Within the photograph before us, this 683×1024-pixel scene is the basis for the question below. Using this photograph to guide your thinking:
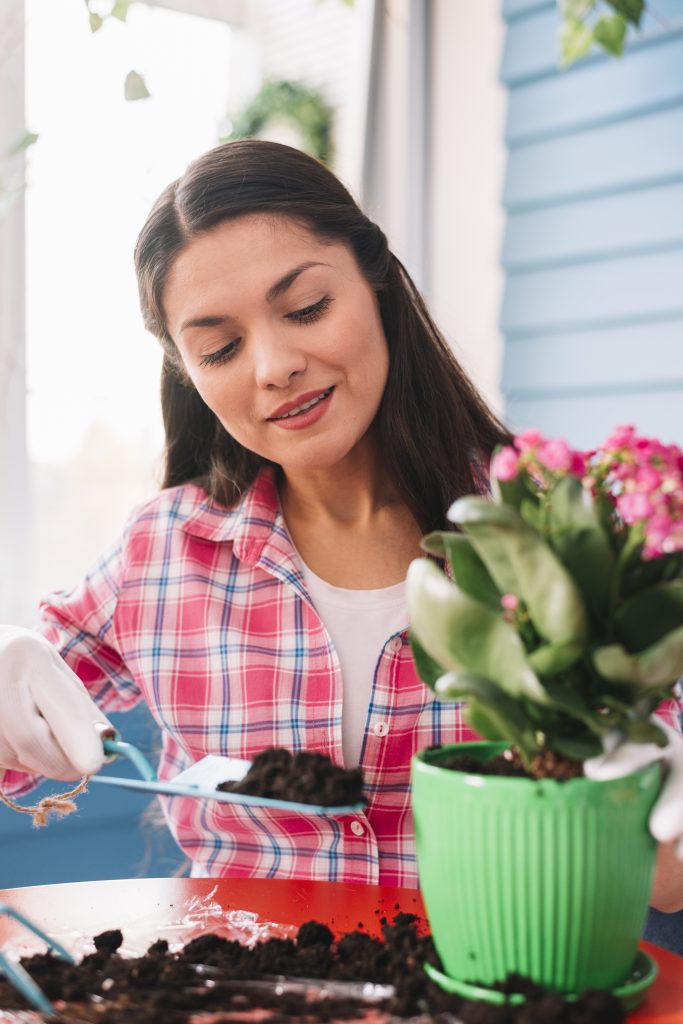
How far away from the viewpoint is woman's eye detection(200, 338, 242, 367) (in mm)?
1386

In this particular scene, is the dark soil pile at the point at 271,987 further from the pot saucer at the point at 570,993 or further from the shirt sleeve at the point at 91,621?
the shirt sleeve at the point at 91,621

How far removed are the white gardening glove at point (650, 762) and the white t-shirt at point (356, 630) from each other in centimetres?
69

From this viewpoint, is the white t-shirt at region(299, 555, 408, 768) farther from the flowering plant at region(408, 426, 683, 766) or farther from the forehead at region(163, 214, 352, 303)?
the flowering plant at region(408, 426, 683, 766)

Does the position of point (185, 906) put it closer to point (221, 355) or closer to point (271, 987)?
point (271, 987)

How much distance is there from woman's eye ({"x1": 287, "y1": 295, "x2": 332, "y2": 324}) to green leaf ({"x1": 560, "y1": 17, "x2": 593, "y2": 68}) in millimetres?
654

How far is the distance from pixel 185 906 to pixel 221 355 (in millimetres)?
643

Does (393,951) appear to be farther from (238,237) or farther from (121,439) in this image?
(121,439)

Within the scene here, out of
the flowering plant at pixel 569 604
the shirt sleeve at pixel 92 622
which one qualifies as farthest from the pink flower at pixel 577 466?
the shirt sleeve at pixel 92 622

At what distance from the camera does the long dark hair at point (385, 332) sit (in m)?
1.44

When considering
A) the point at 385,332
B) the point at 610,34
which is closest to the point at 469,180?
the point at 610,34

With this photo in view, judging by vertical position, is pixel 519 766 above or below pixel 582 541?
below

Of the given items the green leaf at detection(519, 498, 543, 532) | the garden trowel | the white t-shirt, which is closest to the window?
the white t-shirt

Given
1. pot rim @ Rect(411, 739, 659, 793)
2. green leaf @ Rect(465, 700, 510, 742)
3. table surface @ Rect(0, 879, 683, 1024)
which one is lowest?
table surface @ Rect(0, 879, 683, 1024)

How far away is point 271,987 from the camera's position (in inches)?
34.2
